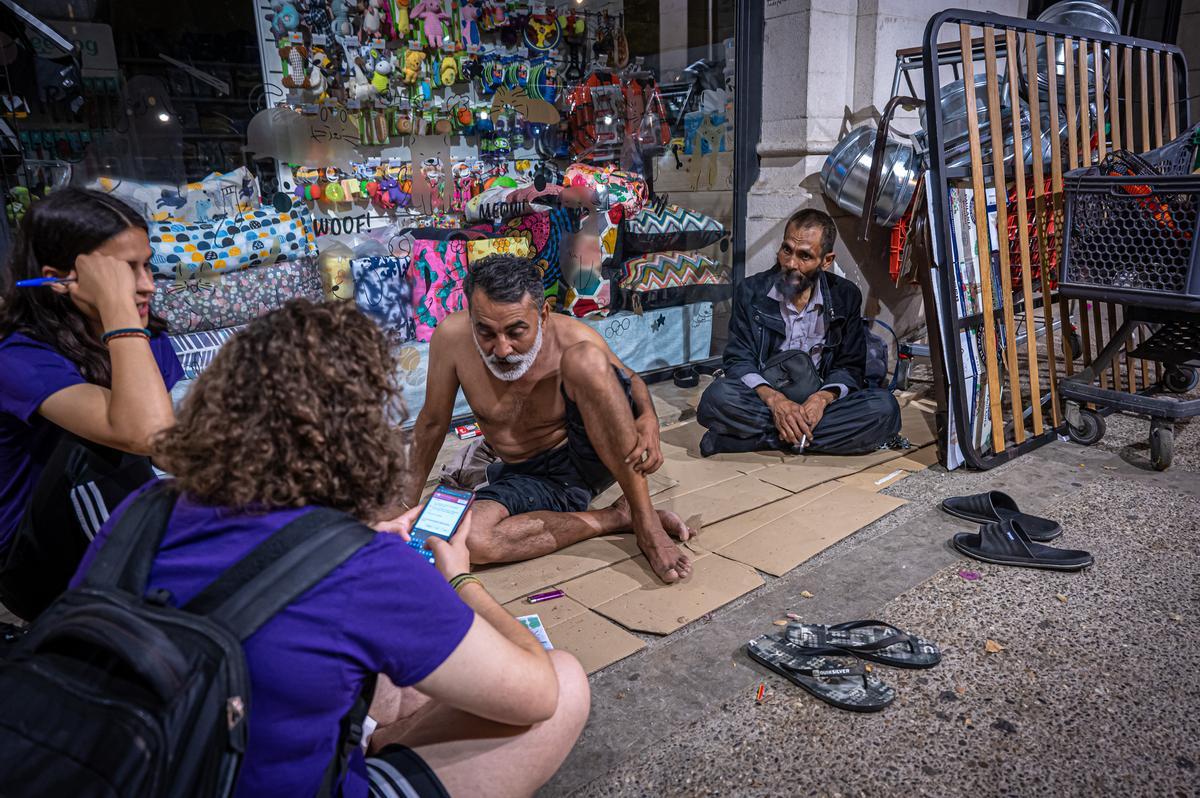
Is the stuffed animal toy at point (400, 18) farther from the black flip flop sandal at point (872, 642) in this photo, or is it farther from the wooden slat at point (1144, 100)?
the wooden slat at point (1144, 100)

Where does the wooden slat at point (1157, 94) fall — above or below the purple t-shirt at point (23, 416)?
above

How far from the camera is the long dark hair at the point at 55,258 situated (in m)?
1.88

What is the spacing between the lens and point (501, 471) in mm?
3262

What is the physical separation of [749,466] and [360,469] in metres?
2.95

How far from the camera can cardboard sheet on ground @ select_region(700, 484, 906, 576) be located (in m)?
2.95

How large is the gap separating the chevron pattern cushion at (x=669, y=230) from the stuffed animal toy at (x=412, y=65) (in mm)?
1501

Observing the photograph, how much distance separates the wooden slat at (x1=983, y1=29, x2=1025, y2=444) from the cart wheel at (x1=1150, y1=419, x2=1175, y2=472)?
531 millimetres

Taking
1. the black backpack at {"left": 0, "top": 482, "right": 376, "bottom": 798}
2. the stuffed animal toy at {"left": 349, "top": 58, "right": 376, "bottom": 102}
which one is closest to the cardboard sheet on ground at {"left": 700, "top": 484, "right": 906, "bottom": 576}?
the black backpack at {"left": 0, "top": 482, "right": 376, "bottom": 798}

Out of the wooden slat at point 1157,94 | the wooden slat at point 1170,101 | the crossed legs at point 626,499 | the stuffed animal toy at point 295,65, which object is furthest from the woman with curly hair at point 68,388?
the wooden slat at point 1170,101

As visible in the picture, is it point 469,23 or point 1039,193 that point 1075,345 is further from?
point 469,23

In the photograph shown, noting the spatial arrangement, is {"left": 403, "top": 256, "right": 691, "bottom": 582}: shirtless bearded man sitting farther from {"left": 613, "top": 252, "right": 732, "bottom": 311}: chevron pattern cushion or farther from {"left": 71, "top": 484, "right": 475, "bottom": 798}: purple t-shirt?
{"left": 613, "top": 252, "right": 732, "bottom": 311}: chevron pattern cushion

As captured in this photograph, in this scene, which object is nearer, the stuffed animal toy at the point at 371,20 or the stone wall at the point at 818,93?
the stuffed animal toy at the point at 371,20

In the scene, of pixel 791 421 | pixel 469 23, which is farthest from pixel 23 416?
pixel 469 23

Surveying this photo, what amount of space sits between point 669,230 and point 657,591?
302cm
